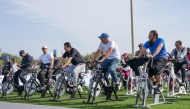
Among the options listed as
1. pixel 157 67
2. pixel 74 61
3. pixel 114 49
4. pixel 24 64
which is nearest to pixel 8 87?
pixel 24 64

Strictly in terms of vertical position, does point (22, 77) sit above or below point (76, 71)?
below

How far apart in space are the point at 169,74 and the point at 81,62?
299 cm

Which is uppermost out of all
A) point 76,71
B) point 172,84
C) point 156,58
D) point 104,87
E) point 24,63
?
point 24,63

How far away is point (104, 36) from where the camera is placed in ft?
30.7

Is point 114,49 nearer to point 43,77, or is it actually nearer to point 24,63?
point 43,77

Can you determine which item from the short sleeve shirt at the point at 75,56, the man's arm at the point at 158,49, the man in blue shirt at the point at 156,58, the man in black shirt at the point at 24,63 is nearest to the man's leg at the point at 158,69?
the man in blue shirt at the point at 156,58

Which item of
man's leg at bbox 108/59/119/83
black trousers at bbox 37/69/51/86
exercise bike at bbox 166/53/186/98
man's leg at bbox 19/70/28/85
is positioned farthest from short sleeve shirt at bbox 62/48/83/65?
exercise bike at bbox 166/53/186/98

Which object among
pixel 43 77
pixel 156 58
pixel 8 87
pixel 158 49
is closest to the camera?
pixel 158 49

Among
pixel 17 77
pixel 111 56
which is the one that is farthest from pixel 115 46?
pixel 17 77

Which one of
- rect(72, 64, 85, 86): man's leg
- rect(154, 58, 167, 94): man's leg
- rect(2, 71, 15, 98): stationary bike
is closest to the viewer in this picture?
rect(154, 58, 167, 94): man's leg

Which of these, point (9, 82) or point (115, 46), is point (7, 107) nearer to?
point (115, 46)

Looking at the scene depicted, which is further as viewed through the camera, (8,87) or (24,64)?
(8,87)

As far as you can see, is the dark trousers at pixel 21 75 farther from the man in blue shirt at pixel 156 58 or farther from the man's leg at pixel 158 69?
the man's leg at pixel 158 69

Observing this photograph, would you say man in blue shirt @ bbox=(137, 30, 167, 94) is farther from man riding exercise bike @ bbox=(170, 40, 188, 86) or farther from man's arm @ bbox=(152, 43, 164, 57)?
man riding exercise bike @ bbox=(170, 40, 188, 86)
